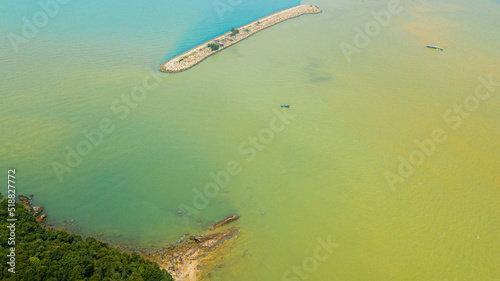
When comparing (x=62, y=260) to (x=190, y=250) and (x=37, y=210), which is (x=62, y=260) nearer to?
(x=190, y=250)

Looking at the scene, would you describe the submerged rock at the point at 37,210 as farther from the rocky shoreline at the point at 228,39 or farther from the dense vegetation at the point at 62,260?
the rocky shoreline at the point at 228,39

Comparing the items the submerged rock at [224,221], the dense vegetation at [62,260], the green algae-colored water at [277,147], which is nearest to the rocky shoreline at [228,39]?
the green algae-colored water at [277,147]

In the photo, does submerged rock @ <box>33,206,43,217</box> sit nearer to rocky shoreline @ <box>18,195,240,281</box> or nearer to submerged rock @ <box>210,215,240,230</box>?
rocky shoreline @ <box>18,195,240,281</box>

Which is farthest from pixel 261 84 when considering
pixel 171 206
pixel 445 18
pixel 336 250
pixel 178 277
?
pixel 445 18

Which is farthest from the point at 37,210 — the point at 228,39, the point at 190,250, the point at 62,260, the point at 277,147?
the point at 228,39

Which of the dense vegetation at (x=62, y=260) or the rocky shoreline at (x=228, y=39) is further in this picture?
the rocky shoreline at (x=228, y=39)

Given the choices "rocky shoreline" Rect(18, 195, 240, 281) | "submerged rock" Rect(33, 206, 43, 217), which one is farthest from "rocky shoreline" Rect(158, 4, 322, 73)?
"rocky shoreline" Rect(18, 195, 240, 281)
